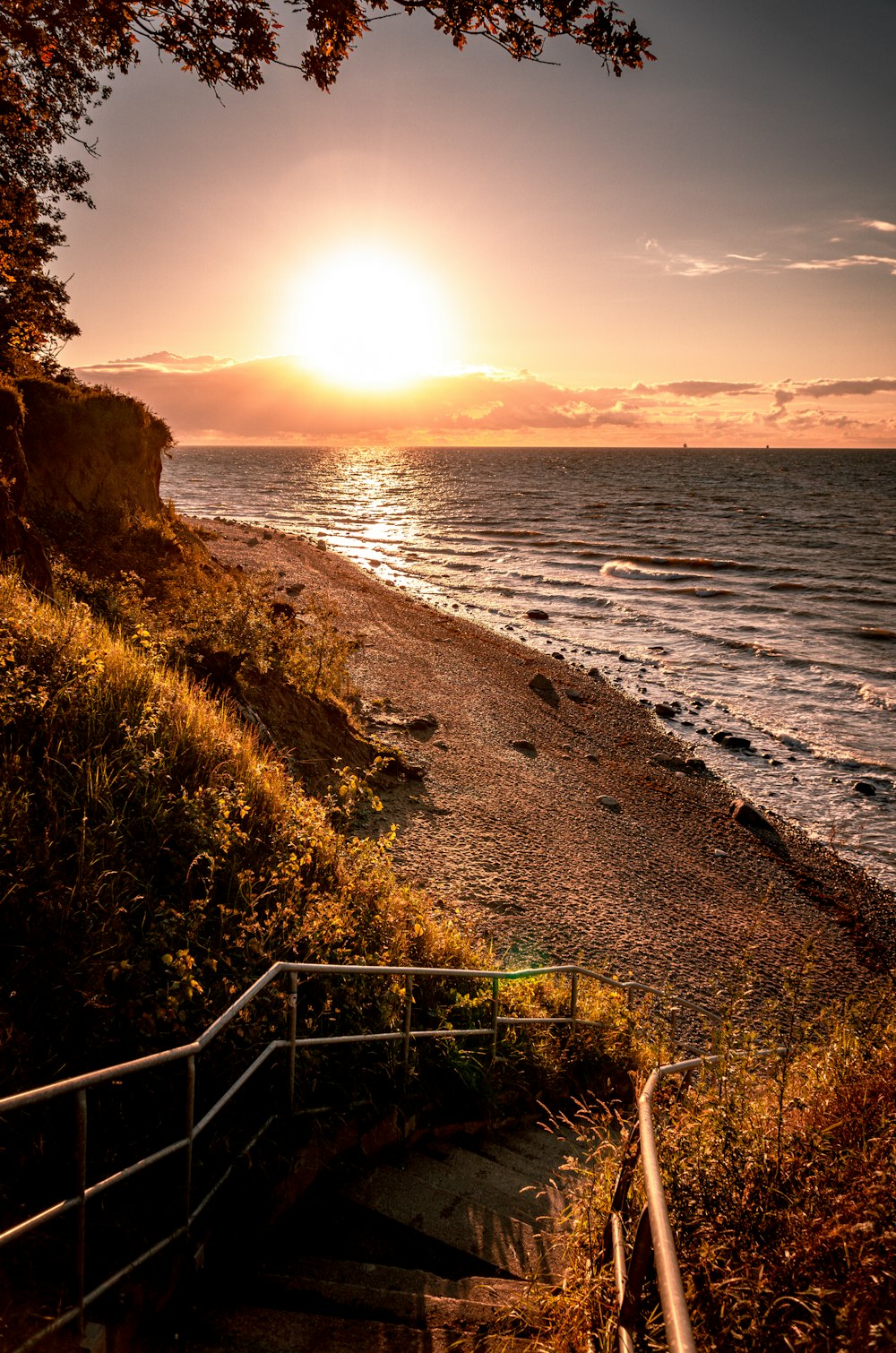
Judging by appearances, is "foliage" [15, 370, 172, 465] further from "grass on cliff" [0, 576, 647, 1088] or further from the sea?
the sea

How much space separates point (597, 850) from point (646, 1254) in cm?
1015

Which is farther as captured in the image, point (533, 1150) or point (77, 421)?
point (77, 421)

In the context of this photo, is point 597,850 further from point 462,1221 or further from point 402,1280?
point 402,1280

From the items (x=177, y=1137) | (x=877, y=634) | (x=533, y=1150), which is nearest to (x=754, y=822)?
(x=533, y=1150)

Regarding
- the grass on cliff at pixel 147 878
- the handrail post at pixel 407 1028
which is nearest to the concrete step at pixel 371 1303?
the grass on cliff at pixel 147 878

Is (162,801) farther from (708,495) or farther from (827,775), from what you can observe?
(708,495)

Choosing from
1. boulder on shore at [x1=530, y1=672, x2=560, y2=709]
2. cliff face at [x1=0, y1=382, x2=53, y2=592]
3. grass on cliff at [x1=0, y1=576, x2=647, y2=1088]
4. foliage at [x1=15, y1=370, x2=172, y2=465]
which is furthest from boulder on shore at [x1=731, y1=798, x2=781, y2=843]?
foliage at [x1=15, y1=370, x2=172, y2=465]

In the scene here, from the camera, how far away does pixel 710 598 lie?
115 feet

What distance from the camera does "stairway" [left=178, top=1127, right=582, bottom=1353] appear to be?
9.92 feet

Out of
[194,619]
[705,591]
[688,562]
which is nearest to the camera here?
[194,619]

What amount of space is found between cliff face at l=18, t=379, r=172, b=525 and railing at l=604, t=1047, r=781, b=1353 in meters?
17.7

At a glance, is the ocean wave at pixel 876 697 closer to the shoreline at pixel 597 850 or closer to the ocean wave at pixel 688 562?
the shoreline at pixel 597 850

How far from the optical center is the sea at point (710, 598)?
17828 mm

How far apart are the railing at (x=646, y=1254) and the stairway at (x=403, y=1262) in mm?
637
